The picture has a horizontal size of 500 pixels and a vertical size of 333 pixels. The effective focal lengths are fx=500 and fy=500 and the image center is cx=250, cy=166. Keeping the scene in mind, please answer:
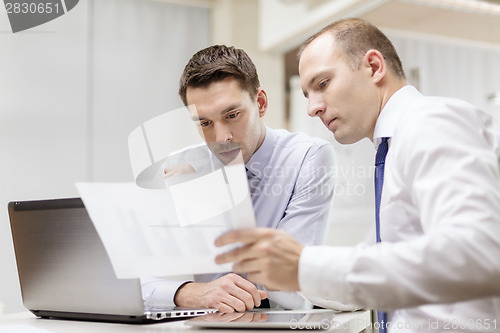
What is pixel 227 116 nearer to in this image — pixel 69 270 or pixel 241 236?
pixel 69 270

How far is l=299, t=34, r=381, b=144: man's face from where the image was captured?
3.61 feet

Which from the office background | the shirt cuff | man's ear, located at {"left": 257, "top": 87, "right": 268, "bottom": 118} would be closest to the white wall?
the office background

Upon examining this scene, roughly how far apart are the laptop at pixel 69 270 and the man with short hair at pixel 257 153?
0.24 m

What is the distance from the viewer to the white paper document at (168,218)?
0.76 m

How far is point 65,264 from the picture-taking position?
972mm

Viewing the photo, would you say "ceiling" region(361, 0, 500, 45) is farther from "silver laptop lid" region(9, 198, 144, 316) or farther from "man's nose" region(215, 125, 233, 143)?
"silver laptop lid" region(9, 198, 144, 316)

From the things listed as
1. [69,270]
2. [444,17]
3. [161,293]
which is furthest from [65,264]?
[444,17]

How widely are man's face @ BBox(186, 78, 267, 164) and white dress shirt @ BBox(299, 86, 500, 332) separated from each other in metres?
0.72

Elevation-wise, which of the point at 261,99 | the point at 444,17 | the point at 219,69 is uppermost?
the point at 444,17

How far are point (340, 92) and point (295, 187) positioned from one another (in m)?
0.38

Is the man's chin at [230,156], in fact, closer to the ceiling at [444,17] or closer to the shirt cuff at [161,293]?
the shirt cuff at [161,293]

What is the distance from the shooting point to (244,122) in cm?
154

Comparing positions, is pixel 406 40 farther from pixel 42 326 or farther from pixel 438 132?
pixel 42 326

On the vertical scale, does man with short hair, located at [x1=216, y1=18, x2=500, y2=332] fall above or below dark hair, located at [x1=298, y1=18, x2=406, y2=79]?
below
